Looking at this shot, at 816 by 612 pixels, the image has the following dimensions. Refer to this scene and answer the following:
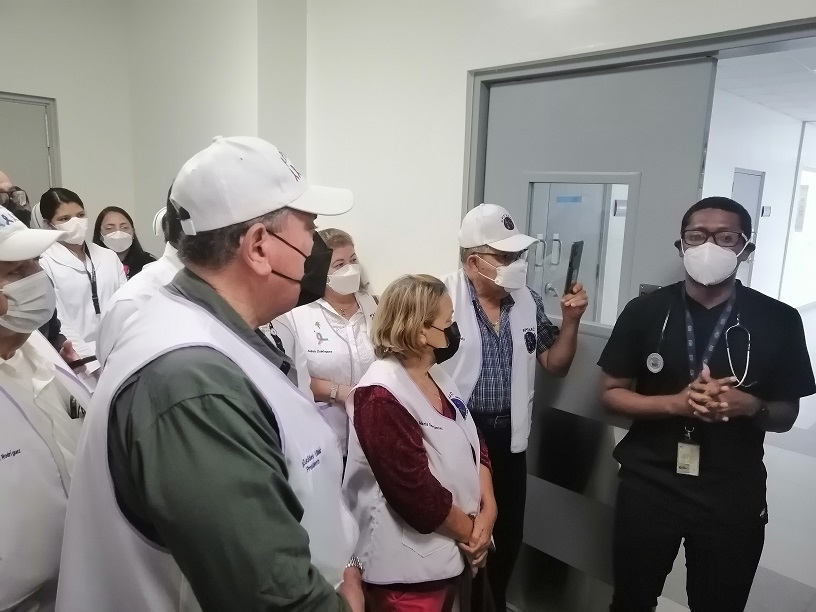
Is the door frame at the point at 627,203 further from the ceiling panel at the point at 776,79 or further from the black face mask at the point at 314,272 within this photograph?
the ceiling panel at the point at 776,79

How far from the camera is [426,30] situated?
252 cm

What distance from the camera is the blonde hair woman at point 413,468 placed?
146 centimetres

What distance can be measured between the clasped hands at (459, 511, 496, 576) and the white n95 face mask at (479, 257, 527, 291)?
0.79 meters

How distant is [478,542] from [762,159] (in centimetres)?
702

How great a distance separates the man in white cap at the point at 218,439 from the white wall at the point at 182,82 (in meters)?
2.18

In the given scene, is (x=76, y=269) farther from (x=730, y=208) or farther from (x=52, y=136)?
(x=730, y=208)

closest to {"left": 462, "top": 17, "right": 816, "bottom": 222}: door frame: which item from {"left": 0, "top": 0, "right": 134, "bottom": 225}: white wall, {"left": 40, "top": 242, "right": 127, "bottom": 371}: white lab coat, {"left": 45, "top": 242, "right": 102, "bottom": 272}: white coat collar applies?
{"left": 40, "top": 242, "right": 127, "bottom": 371}: white lab coat

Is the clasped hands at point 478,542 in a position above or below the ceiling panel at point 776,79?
below

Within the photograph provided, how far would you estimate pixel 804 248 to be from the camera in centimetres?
844

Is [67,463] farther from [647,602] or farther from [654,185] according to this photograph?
[654,185]

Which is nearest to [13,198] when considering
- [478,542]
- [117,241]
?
[117,241]

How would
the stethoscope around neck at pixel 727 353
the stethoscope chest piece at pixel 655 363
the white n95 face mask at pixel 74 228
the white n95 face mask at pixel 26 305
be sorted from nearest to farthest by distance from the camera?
the white n95 face mask at pixel 26 305, the stethoscope around neck at pixel 727 353, the stethoscope chest piece at pixel 655 363, the white n95 face mask at pixel 74 228

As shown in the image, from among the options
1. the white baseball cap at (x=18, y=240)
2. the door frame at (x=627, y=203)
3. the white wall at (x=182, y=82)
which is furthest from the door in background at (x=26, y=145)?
the door frame at (x=627, y=203)

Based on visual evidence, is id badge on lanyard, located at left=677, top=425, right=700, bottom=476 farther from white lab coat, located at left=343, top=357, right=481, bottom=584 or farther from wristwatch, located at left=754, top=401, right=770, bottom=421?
white lab coat, located at left=343, top=357, right=481, bottom=584
